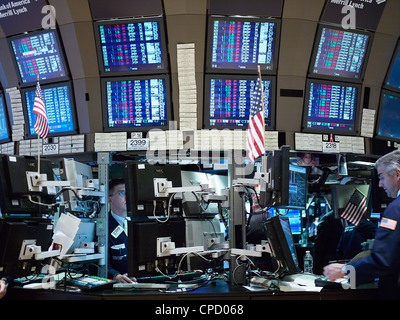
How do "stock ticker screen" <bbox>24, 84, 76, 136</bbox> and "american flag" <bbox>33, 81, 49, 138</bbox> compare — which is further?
"stock ticker screen" <bbox>24, 84, 76, 136</bbox>

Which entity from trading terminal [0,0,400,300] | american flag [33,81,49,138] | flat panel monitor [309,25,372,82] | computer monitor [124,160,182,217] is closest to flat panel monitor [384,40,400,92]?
trading terminal [0,0,400,300]

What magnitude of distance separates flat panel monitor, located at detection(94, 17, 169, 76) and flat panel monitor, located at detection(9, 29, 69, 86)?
18.3 inches

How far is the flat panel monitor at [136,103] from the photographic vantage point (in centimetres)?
501

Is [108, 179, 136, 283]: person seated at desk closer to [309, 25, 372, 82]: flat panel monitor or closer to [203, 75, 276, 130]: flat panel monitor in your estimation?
[203, 75, 276, 130]: flat panel monitor

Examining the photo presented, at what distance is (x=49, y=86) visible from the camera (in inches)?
207

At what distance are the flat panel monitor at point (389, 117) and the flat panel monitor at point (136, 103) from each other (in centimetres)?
238

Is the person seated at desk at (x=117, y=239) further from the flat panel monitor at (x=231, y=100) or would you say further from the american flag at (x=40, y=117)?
the flat panel monitor at (x=231, y=100)

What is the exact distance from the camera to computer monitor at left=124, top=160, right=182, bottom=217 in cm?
361

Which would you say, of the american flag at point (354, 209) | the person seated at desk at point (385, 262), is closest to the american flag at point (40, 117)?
the person seated at desk at point (385, 262)

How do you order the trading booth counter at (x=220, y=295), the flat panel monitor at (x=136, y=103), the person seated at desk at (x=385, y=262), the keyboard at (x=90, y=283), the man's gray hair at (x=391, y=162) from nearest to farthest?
the person seated at desk at (x=385, y=262)
the trading booth counter at (x=220, y=295)
the man's gray hair at (x=391, y=162)
the keyboard at (x=90, y=283)
the flat panel monitor at (x=136, y=103)

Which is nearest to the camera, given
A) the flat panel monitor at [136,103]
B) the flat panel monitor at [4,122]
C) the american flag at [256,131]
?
the american flag at [256,131]

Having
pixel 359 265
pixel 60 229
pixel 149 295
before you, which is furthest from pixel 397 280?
pixel 60 229

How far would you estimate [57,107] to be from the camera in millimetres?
5266

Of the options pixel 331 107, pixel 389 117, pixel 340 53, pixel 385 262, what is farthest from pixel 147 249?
pixel 389 117
